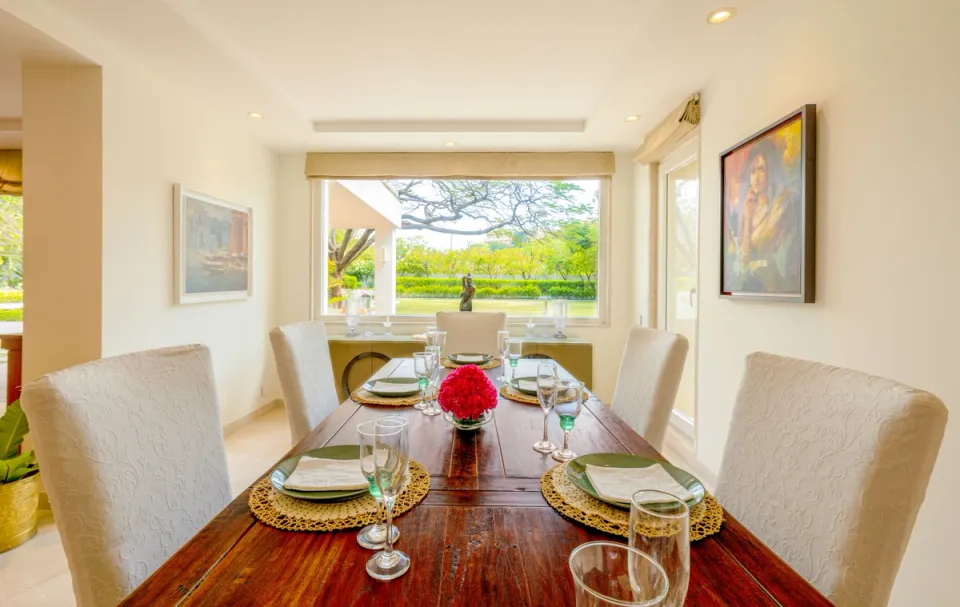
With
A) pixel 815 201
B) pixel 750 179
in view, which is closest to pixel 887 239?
pixel 815 201

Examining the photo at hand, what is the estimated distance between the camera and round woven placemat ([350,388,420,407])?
1.63 m

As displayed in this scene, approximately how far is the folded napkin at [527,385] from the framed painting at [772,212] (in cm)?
118

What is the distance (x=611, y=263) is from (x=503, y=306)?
1.08 m

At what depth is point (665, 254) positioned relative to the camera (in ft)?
11.8

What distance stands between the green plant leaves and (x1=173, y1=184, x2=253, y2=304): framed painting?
96 centimetres

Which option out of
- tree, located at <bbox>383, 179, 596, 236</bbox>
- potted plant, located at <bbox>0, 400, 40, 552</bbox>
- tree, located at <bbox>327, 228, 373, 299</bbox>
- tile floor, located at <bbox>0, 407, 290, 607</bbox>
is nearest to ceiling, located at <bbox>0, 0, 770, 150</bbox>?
tree, located at <bbox>383, 179, 596, 236</bbox>

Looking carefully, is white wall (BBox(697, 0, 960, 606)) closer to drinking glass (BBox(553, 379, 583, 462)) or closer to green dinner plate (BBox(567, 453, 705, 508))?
green dinner plate (BBox(567, 453, 705, 508))

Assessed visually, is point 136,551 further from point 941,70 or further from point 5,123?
point 5,123

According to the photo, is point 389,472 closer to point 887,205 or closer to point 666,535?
point 666,535

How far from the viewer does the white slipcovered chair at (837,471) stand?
0.75m

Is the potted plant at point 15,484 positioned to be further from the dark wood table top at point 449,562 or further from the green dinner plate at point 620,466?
the green dinner plate at point 620,466

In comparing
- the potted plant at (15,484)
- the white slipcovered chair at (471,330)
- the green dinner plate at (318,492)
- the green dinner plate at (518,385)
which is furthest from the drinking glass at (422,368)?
the potted plant at (15,484)

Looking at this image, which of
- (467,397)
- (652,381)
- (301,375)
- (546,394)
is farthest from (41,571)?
(652,381)

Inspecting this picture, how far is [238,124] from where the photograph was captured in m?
3.38
